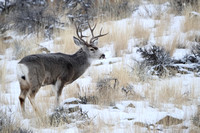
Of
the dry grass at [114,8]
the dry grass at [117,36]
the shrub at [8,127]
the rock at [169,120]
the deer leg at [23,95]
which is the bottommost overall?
the rock at [169,120]

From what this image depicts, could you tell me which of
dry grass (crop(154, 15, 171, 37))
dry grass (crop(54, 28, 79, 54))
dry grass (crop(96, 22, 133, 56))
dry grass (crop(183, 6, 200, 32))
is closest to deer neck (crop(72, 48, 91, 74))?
dry grass (crop(96, 22, 133, 56))

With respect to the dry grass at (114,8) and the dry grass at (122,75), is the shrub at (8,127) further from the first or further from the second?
the dry grass at (114,8)

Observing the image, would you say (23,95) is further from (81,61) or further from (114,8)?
(114,8)

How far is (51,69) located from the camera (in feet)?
20.9

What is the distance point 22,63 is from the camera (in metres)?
5.81

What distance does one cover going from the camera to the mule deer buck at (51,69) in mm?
5824

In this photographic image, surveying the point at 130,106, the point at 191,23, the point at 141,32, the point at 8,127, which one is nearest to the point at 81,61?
the point at 130,106

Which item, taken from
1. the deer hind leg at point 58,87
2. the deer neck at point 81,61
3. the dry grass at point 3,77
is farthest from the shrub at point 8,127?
the dry grass at point 3,77

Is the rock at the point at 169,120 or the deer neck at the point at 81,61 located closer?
the rock at the point at 169,120

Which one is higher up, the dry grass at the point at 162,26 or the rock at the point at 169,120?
the dry grass at the point at 162,26

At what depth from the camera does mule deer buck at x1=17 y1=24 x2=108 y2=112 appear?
582cm

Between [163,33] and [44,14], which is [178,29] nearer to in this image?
[163,33]

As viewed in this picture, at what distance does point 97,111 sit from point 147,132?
51.7 inches

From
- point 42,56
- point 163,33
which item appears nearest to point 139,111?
point 42,56
